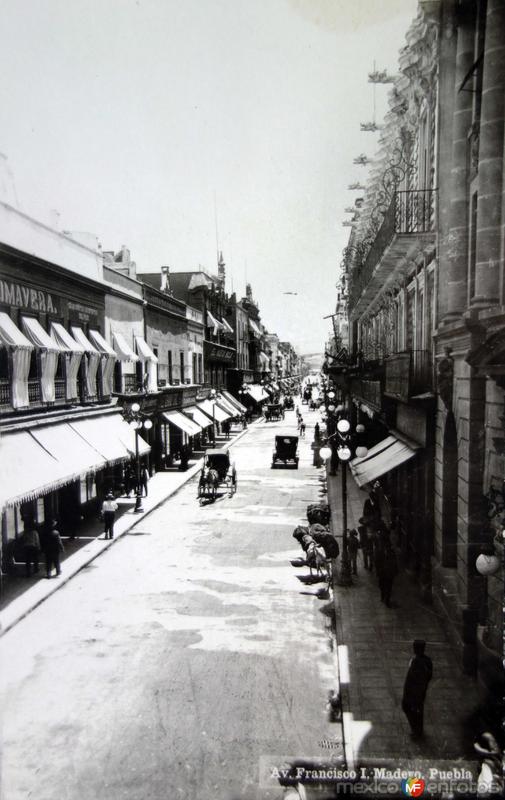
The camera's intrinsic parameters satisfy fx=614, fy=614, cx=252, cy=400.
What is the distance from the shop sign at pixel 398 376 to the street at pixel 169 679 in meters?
5.42

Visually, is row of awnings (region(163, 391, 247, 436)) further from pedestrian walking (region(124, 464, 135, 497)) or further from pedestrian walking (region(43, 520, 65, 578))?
pedestrian walking (region(43, 520, 65, 578))

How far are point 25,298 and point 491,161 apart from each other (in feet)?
42.6

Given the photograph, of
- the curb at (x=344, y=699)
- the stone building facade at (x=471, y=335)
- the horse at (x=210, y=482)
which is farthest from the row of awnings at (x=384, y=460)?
the horse at (x=210, y=482)

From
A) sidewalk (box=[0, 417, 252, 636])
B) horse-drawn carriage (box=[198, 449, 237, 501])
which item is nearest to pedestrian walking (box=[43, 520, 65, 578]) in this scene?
sidewalk (box=[0, 417, 252, 636])

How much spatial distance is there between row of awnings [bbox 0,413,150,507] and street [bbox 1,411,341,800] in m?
2.63

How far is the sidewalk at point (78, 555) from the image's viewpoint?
13629 millimetres

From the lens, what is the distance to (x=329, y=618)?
1323 cm

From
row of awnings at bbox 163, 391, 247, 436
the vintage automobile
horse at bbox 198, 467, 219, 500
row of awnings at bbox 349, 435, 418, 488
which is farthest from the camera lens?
the vintage automobile

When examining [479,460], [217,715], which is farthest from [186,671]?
[479,460]

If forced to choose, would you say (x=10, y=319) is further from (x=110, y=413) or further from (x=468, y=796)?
(x=468, y=796)

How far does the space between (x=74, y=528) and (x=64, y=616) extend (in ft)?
25.1

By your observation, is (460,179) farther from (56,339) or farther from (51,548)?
(56,339)

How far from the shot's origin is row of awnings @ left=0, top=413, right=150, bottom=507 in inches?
572

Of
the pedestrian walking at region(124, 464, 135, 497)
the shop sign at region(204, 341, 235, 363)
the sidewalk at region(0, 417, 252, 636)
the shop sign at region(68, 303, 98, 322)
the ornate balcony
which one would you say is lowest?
the sidewalk at region(0, 417, 252, 636)
